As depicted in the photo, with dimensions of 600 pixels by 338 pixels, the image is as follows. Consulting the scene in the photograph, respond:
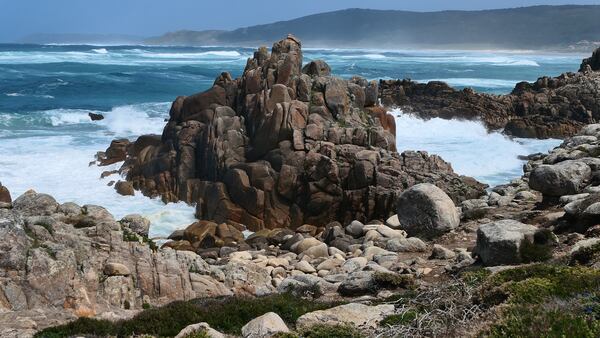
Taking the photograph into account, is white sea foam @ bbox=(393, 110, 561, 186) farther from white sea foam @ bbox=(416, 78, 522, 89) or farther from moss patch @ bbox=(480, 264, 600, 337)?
white sea foam @ bbox=(416, 78, 522, 89)

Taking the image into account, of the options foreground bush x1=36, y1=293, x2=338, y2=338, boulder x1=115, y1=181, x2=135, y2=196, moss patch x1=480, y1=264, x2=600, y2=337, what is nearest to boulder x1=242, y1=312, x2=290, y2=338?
foreground bush x1=36, y1=293, x2=338, y2=338

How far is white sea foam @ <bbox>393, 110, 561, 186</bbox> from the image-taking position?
133 ft

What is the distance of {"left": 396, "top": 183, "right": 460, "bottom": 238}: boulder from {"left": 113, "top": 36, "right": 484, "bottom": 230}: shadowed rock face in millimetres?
6051

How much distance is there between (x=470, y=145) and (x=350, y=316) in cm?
3893

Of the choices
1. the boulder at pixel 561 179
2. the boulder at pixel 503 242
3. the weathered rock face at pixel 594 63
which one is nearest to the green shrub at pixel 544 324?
the boulder at pixel 503 242

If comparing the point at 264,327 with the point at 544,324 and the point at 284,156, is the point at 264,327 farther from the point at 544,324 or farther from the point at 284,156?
the point at 284,156

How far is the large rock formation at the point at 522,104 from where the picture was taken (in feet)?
167

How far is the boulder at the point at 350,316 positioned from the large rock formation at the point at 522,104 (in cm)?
4238

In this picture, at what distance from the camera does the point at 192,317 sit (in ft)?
38.7

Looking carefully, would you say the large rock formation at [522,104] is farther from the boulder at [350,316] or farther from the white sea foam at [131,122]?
the boulder at [350,316]

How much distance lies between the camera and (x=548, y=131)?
50.0 m

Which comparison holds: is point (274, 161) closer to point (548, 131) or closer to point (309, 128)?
point (309, 128)

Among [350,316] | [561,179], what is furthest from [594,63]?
[350,316]

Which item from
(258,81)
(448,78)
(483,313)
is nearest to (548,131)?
(258,81)
